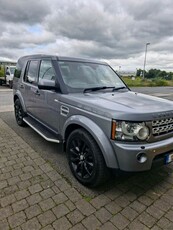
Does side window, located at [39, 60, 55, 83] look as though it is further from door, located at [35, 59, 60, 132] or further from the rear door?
the rear door

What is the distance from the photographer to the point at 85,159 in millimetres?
2746

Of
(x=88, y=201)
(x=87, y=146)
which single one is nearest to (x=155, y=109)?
(x=87, y=146)

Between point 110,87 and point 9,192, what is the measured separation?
96.8 inches

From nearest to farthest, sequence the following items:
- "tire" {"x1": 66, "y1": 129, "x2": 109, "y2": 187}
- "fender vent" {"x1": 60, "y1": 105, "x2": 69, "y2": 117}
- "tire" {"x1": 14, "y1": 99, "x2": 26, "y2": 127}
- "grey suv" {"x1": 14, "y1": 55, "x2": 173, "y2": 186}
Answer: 1. "grey suv" {"x1": 14, "y1": 55, "x2": 173, "y2": 186}
2. "tire" {"x1": 66, "y1": 129, "x2": 109, "y2": 187}
3. "fender vent" {"x1": 60, "y1": 105, "x2": 69, "y2": 117}
4. "tire" {"x1": 14, "y1": 99, "x2": 26, "y2": 127}

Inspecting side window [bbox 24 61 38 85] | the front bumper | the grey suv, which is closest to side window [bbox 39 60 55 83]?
the grey suv

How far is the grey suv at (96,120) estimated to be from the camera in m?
2.24

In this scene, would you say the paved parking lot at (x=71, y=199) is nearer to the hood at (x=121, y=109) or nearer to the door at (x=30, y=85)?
the hood at (x=121, y=109)

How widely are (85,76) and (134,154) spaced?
1.93 meters

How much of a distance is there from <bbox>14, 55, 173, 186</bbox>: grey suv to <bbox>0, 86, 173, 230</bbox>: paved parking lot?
0.29 metres

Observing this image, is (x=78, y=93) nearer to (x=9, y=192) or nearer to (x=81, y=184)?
(x=81, y=184)

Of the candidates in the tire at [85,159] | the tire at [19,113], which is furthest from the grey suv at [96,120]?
the tire at [19,113]

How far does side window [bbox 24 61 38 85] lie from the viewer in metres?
4.25

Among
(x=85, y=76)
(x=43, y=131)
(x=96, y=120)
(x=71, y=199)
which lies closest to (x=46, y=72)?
(x=85, y=76)

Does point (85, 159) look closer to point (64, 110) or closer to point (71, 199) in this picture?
point (71, 199)
